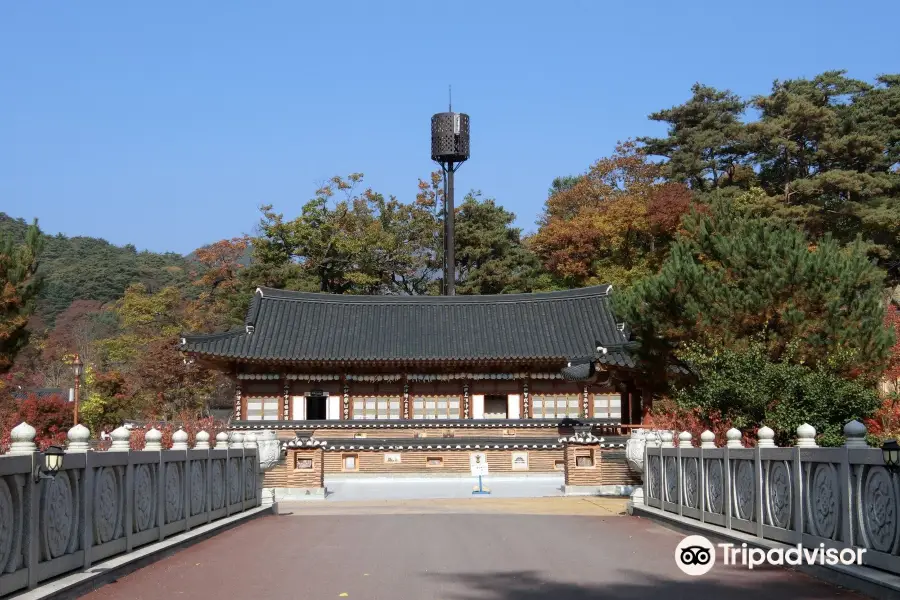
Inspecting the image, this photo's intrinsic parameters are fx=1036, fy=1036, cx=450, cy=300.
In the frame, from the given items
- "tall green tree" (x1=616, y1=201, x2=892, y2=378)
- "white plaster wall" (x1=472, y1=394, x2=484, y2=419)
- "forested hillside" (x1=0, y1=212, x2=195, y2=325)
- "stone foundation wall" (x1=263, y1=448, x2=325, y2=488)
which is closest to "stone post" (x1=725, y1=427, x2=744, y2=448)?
"tall green tree" (x1=616, y1=201, x2=892, y2=378)

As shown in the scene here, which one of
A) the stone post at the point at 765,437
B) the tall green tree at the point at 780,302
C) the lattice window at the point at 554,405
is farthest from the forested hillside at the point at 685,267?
the stone post at the point at 765,437

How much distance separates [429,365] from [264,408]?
6597mm

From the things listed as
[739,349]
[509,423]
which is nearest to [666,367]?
[739,349]

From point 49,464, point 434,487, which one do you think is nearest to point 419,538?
point 49,464

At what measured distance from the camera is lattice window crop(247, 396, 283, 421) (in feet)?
131

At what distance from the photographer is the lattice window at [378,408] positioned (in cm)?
4041

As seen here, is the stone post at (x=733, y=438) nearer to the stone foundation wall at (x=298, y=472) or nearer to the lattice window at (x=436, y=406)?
the stone foundation wall at (x=298, y=472)

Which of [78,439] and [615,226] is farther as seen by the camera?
[615,226]

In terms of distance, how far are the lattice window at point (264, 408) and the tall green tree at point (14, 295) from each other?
31.4 ft

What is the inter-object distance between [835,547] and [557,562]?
9.02 ft

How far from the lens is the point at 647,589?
826 cm

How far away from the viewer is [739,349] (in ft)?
76.0

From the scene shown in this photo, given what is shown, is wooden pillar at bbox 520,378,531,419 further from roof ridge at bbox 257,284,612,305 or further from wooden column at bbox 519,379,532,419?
roof ridge at bbox 257,284,612,305

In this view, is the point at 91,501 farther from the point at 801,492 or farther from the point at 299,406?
the point at 299,406
